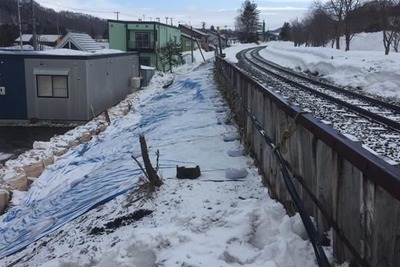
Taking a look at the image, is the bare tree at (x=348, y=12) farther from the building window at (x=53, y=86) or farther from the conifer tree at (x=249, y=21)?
the conifer tree at (x=249, y=21)

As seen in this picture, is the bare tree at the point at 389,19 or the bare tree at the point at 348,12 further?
the bare tree at the point at 348,12

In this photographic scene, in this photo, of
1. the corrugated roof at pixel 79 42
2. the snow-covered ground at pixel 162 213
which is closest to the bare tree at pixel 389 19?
the corrugated roof at pixel 79 42

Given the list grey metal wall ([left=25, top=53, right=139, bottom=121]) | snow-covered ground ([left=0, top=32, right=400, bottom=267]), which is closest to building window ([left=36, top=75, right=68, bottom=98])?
grey metal wall ([left=25, top=53, right=139, bottom=121])

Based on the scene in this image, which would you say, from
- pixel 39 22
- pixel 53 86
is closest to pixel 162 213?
pixel 53 86

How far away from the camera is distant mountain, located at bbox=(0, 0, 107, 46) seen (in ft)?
176

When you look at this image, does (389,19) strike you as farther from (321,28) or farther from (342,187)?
(342,187)

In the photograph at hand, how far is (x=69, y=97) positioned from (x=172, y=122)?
1231cm

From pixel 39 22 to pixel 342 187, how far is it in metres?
54.4

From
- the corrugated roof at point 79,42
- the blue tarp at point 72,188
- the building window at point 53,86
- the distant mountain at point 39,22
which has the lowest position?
the blue tarp at point 72,188

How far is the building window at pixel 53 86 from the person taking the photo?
79.5 feet

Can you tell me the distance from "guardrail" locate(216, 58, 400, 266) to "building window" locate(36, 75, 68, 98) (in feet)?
66.7

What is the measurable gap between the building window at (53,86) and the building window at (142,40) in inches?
1071

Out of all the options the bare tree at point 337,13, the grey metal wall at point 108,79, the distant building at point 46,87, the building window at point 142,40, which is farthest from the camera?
the building window at point 142,40

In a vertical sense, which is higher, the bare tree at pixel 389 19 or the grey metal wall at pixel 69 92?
the bare tree at pixel 389 19
